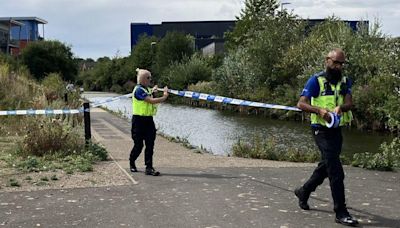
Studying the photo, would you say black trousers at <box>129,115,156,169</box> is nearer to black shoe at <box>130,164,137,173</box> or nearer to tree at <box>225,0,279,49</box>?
→ black shoe at <box>130,164,137,173</box>

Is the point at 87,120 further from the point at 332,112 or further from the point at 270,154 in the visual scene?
the point at 332,112

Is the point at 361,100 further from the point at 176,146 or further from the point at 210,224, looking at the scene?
the point at 210,224

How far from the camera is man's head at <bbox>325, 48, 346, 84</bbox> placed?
5.95 m

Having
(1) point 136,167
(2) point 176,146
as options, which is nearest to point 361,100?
(2) point 176,146

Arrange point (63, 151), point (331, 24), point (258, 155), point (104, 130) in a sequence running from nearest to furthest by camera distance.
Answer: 1. point (63, 151)
2. point (258, 155)
3. point (104, 130)
4. point (331, 24)

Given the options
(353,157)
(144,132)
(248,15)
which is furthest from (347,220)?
(248,15)

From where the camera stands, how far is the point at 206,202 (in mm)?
6777

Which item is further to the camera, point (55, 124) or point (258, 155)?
point (258, 155)

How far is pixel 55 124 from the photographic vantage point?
10234 mm

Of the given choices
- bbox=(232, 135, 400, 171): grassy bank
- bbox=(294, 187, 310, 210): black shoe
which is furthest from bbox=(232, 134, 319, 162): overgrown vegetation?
bbox=(294, 187, 310, 210): black shoe

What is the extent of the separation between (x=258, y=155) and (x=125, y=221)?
20.3ft

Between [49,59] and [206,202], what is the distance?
4012cm

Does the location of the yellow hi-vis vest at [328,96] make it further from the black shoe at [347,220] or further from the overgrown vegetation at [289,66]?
the overgrown vegetation at [289,66]

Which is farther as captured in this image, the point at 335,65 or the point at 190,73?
the point at 190,73
